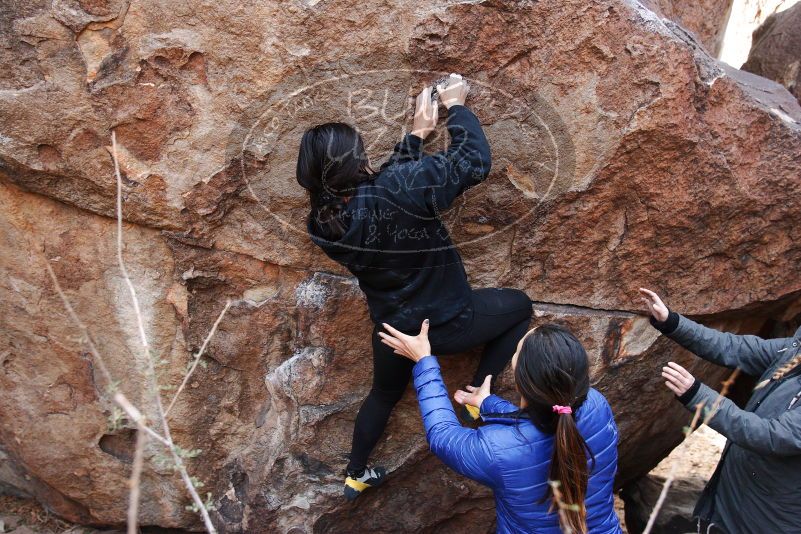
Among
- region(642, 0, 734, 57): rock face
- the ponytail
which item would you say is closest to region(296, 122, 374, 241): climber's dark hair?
the ponytail

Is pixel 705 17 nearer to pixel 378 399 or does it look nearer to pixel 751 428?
pixel 751 428

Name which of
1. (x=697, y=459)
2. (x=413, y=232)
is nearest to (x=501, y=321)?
(x=413, y=232)

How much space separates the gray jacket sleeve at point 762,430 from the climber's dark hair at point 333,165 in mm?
1230

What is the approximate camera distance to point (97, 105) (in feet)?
8.43

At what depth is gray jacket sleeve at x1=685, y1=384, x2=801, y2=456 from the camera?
211cm

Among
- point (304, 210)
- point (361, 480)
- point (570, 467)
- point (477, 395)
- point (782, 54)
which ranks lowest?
point (361, 480)

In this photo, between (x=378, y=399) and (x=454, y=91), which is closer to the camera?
(x=454, y=91)

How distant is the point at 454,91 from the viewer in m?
2.46

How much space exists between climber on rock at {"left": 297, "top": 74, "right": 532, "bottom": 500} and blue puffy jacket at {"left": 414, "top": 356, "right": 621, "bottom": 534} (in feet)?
0.88

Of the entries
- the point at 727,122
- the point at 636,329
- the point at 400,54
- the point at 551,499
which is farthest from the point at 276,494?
the point at 727,122

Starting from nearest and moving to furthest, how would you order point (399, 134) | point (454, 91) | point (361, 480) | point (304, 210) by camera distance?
point (454, 91) < point (399, 134) < point (304, 210) < point (361, 480)

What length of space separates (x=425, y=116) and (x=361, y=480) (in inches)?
56.5

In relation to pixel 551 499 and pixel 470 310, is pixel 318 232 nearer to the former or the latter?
pixel 470 310

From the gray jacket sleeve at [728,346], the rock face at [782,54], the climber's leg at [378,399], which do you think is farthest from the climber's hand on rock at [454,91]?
the rock face at [782,54]
